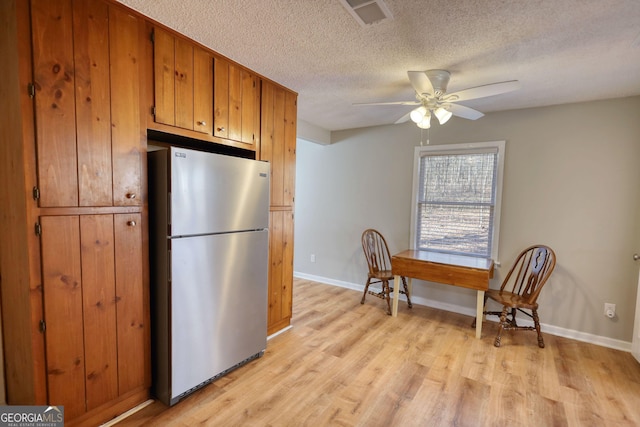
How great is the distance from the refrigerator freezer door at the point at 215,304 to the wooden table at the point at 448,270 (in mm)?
1615

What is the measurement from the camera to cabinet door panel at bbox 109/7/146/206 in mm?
1611

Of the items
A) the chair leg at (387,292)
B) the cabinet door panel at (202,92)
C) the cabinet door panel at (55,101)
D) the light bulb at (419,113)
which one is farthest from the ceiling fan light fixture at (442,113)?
the cabinet door panel at (55,101)

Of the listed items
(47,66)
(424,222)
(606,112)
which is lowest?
(424,222)

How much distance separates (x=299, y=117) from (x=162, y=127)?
2.15 m

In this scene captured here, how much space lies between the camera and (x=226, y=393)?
2.00 meters

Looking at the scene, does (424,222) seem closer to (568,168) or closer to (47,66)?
(568,168)

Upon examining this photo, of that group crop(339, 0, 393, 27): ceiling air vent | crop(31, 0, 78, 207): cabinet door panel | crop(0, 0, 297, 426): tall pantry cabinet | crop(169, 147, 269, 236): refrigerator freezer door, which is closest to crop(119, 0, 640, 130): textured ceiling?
crop(339, 0, 393, 27): ceiling air vent

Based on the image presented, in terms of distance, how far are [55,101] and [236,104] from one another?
1.12m

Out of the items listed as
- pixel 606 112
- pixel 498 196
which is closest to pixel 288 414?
pixel 498 196

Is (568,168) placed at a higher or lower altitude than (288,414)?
higher

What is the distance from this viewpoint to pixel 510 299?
2.82m

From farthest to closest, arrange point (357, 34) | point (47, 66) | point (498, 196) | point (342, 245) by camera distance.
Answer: point (342, 245), point (498, 196), point (357, 34), point (47, 66)

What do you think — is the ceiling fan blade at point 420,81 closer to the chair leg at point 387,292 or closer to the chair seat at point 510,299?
the chair seat at point 510,299

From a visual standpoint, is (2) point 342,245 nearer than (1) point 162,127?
No
